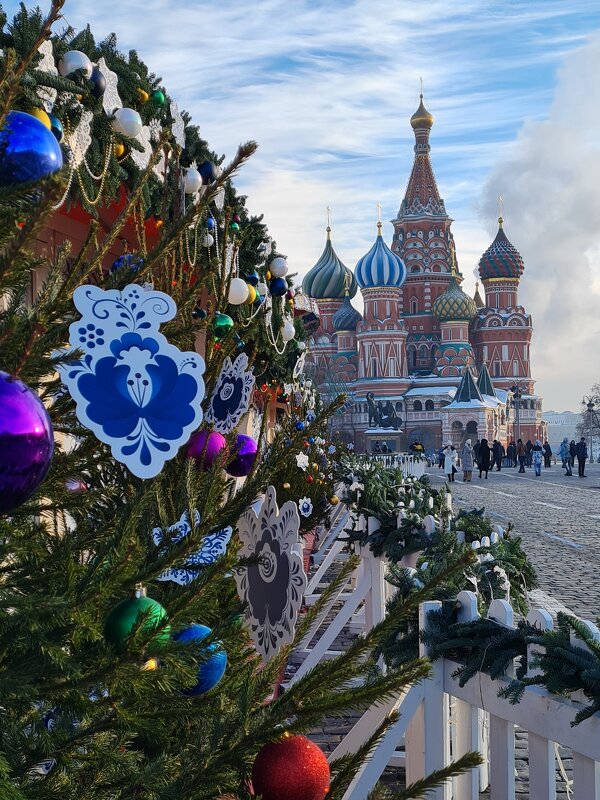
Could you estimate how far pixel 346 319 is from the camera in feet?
249

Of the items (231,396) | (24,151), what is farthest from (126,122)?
(24,151)

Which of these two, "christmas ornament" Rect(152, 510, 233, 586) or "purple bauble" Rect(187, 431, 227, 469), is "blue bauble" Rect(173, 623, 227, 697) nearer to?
"christmas ornament" Rect(152, 510, 233, 586)

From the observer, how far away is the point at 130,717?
138cm

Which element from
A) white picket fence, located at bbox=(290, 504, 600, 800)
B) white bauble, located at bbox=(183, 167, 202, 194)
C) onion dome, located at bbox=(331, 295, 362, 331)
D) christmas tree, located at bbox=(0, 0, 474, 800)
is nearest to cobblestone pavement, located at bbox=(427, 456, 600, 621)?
white picket fence, located at bbox=(290, 504, 600, 800)

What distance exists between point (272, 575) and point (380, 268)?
230 ft

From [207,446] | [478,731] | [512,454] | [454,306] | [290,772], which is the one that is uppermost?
[454,306]

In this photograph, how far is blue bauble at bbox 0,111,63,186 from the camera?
137 cm

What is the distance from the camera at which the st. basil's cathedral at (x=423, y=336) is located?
69375 millimetres

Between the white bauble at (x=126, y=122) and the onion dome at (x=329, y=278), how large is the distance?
73659mm

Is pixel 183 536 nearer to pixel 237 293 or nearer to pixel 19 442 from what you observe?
pixel 19 442

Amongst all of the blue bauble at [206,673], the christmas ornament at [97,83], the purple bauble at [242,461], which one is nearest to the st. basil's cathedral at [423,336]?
the purple bauble at [242,461]

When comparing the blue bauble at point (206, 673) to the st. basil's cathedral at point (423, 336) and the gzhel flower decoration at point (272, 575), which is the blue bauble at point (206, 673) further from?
the st. basil's cathedral at point (423, 336)

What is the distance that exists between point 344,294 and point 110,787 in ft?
252

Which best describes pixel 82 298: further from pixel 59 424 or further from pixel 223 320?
pixel 223 320
